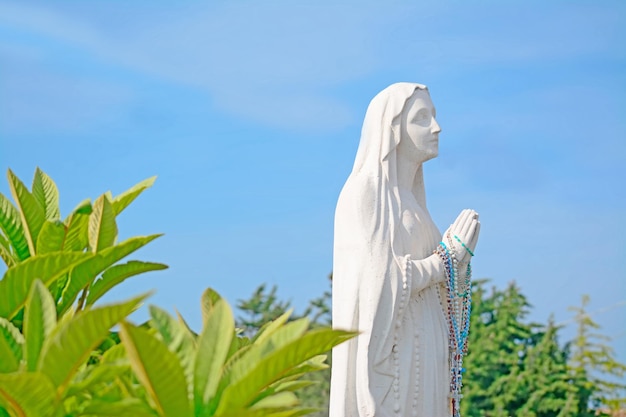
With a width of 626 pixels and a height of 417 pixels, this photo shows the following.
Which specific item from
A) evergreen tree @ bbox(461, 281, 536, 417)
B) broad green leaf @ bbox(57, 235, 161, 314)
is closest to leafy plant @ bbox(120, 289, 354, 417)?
broad green leaf @ bbox(57, 235, 161, 314)

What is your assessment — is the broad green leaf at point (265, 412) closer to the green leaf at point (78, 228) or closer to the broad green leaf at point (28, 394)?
the broad green leaf at point (28, 394)

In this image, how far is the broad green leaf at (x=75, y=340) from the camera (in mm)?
4234

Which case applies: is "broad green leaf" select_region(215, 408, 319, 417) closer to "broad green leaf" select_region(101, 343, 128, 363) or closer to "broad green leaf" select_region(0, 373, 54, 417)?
"broad green leaf" select_region(0, 373, 54, 417)

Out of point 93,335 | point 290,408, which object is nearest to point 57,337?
point 93,335

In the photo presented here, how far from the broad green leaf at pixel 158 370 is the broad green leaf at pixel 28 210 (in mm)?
1757

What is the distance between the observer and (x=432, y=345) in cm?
700

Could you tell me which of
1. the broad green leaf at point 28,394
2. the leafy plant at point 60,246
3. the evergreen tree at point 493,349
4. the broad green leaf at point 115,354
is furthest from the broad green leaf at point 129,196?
the evergreen tree at point 493,349

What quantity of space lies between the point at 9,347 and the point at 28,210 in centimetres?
132

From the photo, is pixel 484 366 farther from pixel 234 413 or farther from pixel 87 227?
pixel 234 413

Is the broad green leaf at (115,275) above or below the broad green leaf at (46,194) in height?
below

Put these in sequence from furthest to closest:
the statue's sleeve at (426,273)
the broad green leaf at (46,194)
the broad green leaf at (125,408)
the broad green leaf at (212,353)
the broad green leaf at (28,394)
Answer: the statue's sleeve at (426,273) < the broad green leaf at (46,194) < the broad green leaf at (212,353) < the broad green leaf at (125,408) < the broad green leaf at (28,394)

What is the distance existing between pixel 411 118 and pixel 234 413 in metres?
3.36

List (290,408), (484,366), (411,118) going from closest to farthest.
A: (290,408), (411,118), (484,366)

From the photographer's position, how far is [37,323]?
4688mm
